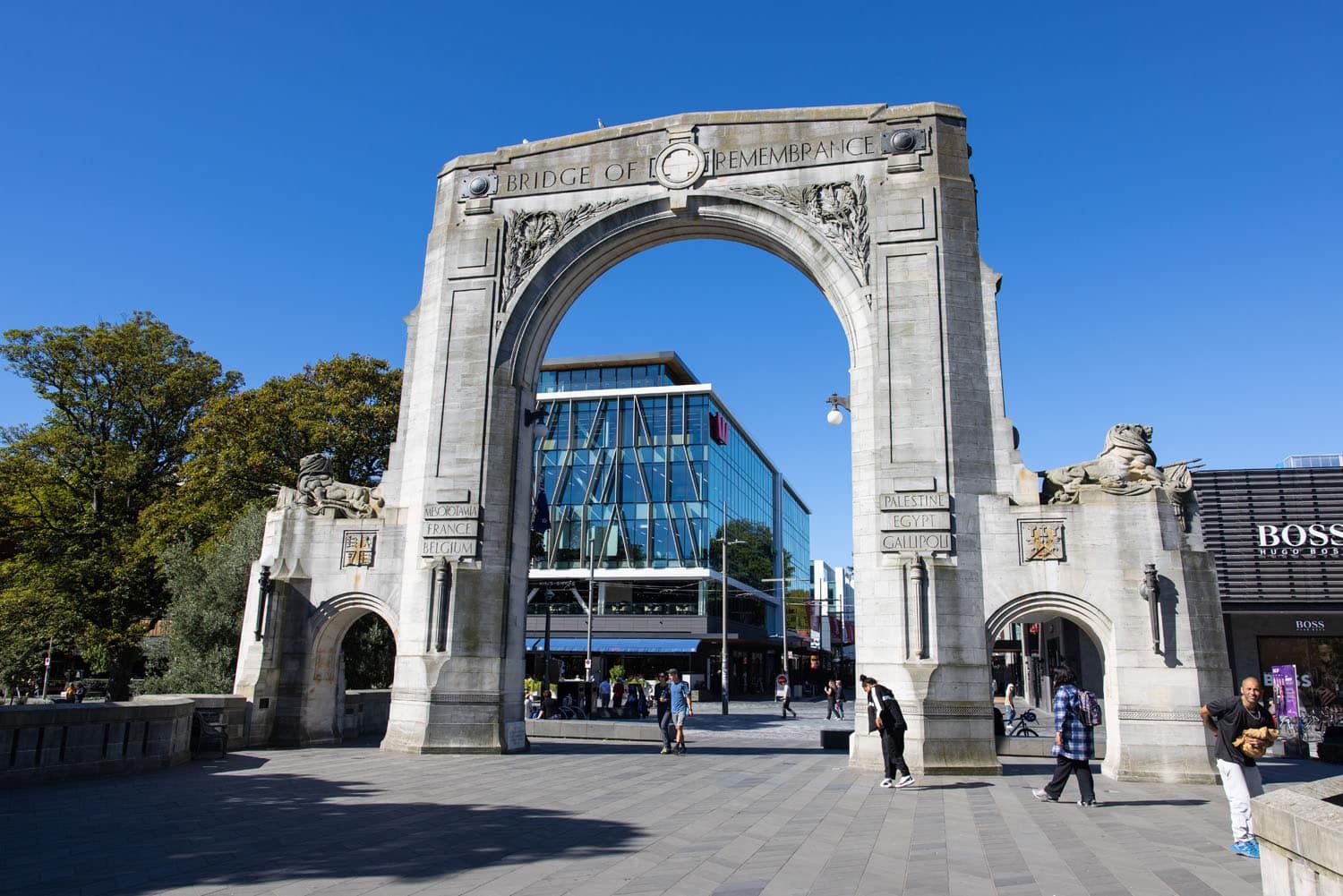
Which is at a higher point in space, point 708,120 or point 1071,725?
point 708,120

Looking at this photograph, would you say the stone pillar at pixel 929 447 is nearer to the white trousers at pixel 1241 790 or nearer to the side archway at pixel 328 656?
the white trousers at pixel 1241 790

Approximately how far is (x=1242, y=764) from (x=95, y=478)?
36.5 m

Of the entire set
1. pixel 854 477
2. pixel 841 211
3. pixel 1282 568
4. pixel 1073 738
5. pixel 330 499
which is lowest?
pixel 1073 738

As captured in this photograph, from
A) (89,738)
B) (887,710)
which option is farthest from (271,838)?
(887,710)

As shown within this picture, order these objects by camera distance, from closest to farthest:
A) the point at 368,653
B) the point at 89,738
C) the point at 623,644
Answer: the point at 89,738 < the point at 368,653 < the point at 623,644

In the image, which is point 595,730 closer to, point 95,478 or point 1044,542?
point 1044,542

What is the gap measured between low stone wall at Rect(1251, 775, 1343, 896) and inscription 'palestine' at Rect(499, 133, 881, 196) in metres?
15.7

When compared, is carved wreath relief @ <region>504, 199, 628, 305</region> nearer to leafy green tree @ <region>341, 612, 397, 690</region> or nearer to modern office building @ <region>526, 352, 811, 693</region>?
leafy green tree @ <region>341, 612, 397, 690</region>

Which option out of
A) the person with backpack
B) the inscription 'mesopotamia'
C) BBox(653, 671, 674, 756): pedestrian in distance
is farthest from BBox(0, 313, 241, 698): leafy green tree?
the person with backpack

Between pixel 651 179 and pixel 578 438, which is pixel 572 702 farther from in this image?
pixel 578 438

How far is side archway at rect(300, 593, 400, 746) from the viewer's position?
759 inches

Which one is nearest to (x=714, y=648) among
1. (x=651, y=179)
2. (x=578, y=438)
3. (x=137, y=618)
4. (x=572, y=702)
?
(x=578, y=438)

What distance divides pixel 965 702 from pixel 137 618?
29.5 metres

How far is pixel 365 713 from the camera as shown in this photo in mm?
22875
